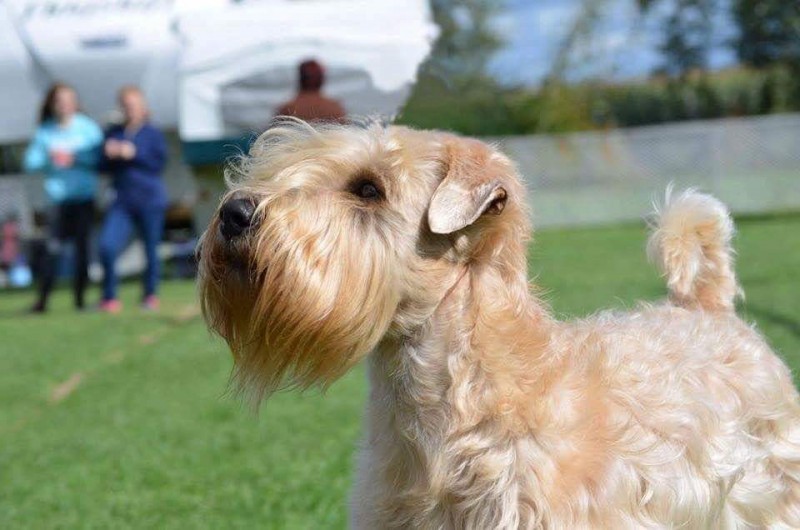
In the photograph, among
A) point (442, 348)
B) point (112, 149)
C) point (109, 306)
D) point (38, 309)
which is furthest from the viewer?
point (38, 309)

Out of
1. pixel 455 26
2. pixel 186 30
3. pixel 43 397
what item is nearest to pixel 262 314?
pixel 43 397

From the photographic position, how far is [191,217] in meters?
19.4

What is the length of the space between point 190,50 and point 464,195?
46.0 feet


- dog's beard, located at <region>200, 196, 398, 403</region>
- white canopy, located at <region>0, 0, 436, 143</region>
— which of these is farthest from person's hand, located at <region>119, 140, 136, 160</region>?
dog's beard, located at <region>200, 196, 398, 403</region>

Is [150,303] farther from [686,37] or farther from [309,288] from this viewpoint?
[686,37]

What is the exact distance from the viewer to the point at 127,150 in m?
13.2

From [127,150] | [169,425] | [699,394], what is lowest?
[127,150]

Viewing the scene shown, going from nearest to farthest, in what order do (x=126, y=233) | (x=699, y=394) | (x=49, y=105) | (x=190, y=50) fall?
1. (x=699, y=394)
2. (x=126, y=233)
3. (x=49, y=105)
4. (x=190, y=50)

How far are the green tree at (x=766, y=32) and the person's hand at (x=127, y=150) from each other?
15514 mm

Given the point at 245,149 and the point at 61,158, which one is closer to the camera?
the point at 245,149

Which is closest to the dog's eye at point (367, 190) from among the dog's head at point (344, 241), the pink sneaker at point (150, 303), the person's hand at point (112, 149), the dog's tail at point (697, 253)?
the dog's head at point (344, 241)

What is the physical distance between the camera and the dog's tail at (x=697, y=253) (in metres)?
4.39

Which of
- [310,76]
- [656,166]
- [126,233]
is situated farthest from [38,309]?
[656,166]

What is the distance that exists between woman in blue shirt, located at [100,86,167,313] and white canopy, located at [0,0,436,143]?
310cm
